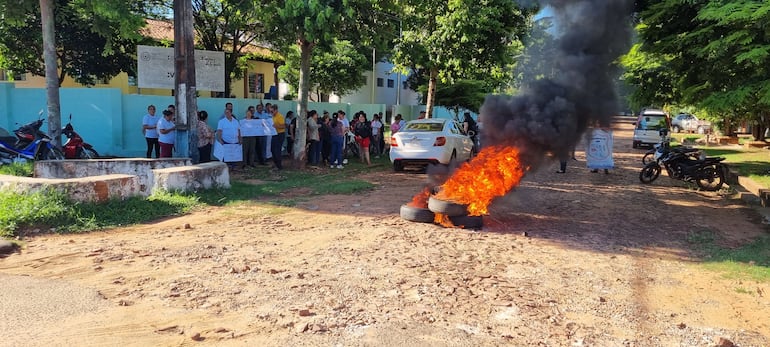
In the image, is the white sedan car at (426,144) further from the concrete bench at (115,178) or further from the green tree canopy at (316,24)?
the concrete bench at (115,178)

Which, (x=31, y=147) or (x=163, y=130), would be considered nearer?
(x=31, y=147)

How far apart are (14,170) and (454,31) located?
1153 cm

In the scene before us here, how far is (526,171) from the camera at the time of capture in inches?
323

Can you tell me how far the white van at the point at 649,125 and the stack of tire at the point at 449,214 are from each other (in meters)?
19.4

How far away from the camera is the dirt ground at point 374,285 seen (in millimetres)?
3875

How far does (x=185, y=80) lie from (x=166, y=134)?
165 centimetres

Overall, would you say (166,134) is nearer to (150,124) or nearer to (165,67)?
(150,124)

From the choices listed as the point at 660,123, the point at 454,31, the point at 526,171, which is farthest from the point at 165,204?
the point at 660,123

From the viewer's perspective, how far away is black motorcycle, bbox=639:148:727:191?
11.7m

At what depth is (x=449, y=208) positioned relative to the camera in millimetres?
7266

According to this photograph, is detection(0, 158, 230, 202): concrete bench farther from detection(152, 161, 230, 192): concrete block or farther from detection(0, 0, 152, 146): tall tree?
detection(0, 0, 152, 146): tall tree

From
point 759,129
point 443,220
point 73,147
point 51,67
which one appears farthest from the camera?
point 759,129

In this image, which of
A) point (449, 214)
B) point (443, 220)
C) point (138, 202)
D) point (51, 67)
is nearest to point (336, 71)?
point (51, 67)

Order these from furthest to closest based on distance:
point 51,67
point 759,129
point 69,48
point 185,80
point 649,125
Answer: point 759,129 < point 649,125 < point 69,48 < point 51,67 < point 185,80
